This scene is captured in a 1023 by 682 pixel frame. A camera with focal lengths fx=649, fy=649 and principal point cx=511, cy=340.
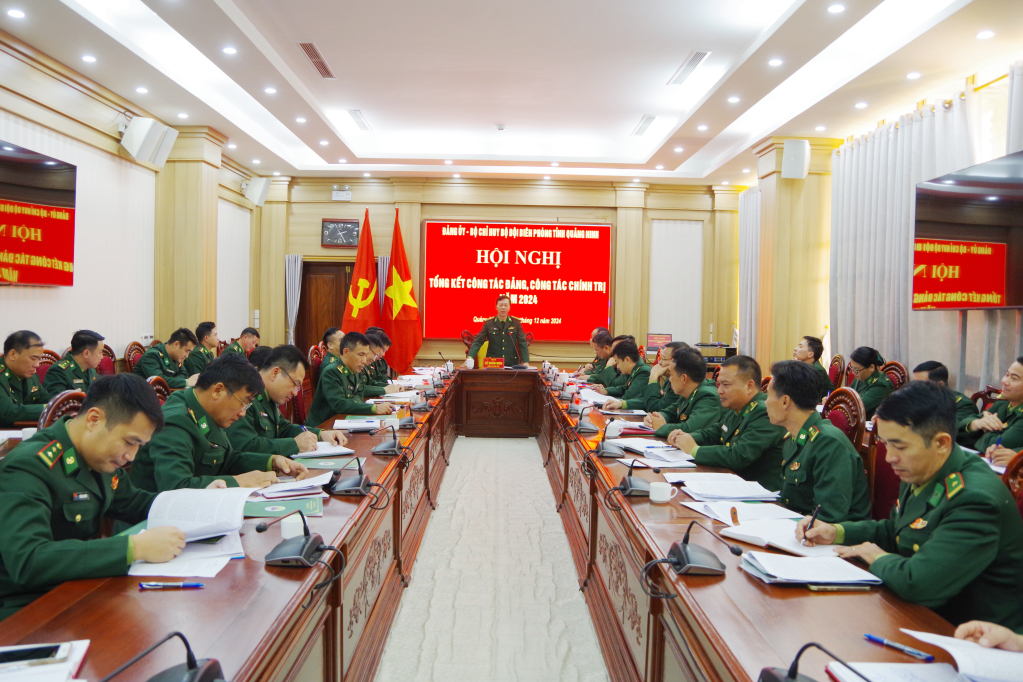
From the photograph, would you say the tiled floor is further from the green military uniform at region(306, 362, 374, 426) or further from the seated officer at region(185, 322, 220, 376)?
the seated officer at region(185, 322, 220, 376)

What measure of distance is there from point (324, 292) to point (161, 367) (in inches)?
135

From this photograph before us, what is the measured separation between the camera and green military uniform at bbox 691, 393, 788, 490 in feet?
8.13

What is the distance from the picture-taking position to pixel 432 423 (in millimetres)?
4258

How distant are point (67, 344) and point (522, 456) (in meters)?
3.71

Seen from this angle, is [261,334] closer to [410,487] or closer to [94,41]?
[94,41]

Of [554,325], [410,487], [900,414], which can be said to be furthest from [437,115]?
[900,414]

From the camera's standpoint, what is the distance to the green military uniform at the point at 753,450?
8.13 feet

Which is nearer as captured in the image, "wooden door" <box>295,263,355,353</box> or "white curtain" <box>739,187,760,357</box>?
"white curtain" <box>739,187,760,357</box>

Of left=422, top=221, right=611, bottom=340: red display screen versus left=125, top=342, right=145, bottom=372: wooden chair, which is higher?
left=422, top=221, right=611, bottom=340: red display screen

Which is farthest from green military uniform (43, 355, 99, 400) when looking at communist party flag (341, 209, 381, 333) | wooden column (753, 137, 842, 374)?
wooden column (753, 137, 842, 374)

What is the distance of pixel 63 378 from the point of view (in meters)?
4.26

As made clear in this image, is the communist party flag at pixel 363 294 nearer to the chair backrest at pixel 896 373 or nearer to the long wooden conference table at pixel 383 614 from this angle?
the long wooden conference table at pixel 383 614

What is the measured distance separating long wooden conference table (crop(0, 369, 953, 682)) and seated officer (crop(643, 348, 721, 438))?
2.22 feet

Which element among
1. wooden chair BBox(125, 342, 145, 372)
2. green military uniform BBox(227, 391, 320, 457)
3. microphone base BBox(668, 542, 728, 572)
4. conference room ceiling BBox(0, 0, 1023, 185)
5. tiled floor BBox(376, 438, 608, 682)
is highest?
conference room ceiling BBox(0, 0, 1023, 185)
